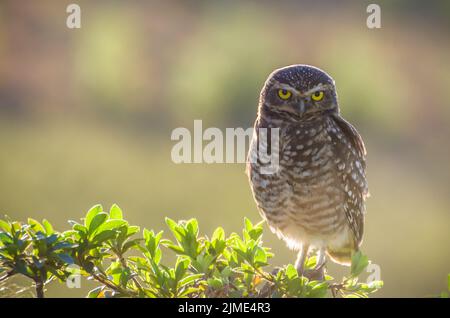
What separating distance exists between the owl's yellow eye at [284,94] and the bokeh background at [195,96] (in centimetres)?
275

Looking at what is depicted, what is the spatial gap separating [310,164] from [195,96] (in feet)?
22.4

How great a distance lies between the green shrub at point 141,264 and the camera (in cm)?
176

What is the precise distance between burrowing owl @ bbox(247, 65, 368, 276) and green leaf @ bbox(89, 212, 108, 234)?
1408 millimetres

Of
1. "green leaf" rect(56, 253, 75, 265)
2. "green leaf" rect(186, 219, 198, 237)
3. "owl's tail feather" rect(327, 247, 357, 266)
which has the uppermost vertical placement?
"green leaf" rect(186, 219, 198, 237)

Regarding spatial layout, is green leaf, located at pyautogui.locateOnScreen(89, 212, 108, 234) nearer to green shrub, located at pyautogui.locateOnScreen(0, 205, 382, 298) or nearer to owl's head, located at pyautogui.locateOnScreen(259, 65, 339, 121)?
green shrub, located at pyautogui.locateOnScreen(0, 205, 382, 298)

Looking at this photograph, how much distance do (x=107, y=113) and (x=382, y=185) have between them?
3.64 m

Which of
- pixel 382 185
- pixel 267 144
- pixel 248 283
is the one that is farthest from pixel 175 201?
pixel 248 283

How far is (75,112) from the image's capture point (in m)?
10.1

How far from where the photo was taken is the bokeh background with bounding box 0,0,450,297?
23.7ft

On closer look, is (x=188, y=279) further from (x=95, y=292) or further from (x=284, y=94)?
(x=284, y=94)

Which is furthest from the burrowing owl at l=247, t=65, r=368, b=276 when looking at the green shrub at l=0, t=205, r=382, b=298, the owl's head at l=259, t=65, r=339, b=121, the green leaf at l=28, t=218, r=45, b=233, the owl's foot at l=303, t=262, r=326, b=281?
the green leaf at l=28, t=218, r=45, b=233

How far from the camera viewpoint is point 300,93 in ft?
10.2

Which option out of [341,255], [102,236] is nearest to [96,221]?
[102,236]
